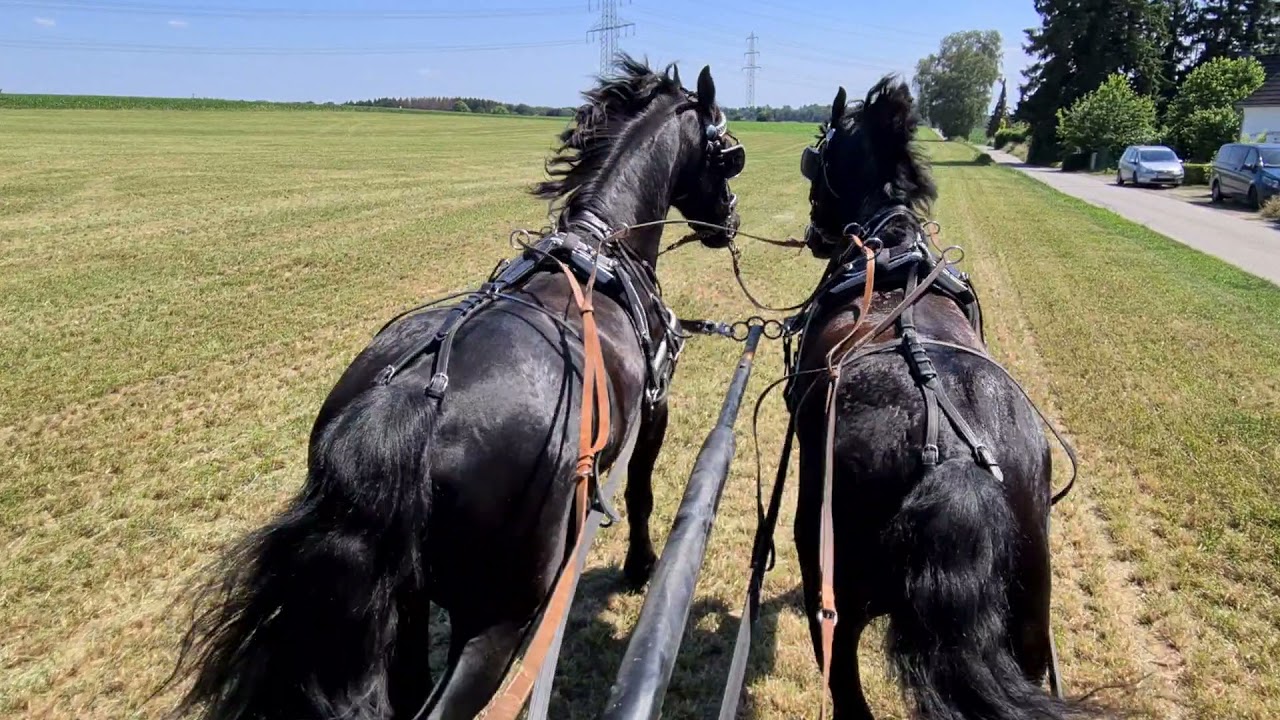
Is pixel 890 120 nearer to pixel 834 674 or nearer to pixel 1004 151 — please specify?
pixel 834 674

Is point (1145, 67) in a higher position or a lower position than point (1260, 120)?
higher

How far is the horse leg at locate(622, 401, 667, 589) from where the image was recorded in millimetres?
3857

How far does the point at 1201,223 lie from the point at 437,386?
2284cm

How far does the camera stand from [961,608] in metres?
1.91

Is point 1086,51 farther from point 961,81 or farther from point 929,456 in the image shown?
point 929,456

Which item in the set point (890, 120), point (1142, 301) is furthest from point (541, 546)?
point (1142, 301)

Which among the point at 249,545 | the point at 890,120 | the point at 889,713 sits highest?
the point at 890,120

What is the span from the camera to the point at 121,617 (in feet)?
12.1

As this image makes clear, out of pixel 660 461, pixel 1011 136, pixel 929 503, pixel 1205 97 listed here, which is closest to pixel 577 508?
pixel 929 503

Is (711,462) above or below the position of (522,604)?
above

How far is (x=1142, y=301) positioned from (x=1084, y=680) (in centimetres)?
870

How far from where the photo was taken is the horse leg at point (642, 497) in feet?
12.7

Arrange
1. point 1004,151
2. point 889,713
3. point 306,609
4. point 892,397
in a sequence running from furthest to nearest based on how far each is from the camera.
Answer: point 1004,151
point 889,713
point 892,397
point 306,609

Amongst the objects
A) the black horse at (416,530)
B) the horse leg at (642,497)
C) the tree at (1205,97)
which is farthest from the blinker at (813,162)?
the tree at (1205,97)
